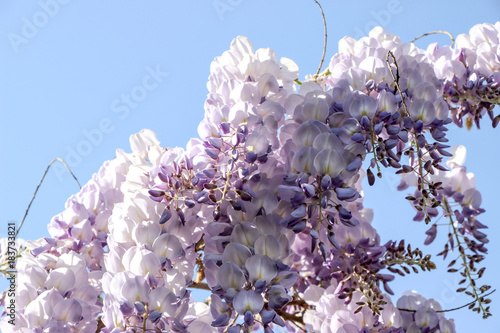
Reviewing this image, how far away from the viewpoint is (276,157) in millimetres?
1090

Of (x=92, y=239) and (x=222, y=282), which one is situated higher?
(x=92, y=239)

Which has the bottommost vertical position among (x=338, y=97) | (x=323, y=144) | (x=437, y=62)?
(x=323, y=144)

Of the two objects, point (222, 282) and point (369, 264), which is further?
point (369, 264)

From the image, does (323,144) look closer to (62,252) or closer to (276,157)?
(276,157)

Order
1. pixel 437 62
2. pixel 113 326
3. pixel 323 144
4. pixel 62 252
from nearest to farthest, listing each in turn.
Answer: pixel 113 326
pixel 323 144
pixel 62 252
pixel 437 62

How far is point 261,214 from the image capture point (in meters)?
0.96

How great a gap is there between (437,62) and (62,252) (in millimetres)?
953

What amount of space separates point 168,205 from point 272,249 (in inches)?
8.1

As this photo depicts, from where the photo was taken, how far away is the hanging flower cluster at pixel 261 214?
900mm

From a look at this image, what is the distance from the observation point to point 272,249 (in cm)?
91

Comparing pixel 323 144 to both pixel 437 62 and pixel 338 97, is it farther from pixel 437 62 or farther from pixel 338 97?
pixel 437 62

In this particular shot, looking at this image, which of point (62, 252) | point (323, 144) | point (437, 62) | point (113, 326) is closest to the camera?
point (113, 326)

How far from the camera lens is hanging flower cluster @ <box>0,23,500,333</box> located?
2.95ft

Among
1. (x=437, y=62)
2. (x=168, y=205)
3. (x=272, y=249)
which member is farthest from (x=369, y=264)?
(x=437, y=62)
